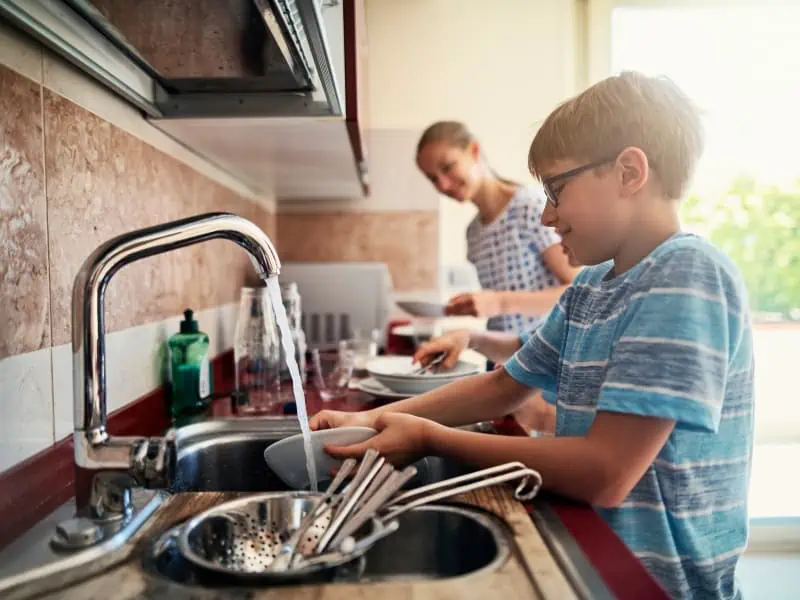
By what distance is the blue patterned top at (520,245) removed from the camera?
1.87 m

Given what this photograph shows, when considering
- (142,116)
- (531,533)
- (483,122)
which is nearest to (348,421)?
(531,533)

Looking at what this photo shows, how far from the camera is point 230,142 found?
1319 mm

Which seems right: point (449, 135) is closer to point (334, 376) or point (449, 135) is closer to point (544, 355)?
point (334, 376)

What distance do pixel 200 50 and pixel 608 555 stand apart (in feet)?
2.37

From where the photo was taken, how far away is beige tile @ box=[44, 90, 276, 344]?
806 mm

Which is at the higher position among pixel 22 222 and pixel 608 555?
pixel 22 222

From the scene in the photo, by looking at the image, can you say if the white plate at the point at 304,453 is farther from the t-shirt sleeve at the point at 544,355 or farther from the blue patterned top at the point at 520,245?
the blue patterned top at the point at 520,245

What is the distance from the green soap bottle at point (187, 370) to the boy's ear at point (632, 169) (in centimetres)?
76

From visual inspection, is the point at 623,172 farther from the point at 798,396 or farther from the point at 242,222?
A: the point at 798,396

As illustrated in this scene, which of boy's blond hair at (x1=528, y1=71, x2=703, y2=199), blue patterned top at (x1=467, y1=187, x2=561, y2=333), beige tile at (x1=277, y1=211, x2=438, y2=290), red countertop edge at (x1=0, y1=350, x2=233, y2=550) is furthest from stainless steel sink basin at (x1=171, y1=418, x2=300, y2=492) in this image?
beige tile at (x1=277, y1=211, x2=438, y2=290)

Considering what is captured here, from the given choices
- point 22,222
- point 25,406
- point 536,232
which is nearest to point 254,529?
point 25,406

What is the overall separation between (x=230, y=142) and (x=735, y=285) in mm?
959

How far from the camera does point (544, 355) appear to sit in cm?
98

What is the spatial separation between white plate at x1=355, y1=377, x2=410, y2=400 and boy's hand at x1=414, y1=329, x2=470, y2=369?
0.33 feet
